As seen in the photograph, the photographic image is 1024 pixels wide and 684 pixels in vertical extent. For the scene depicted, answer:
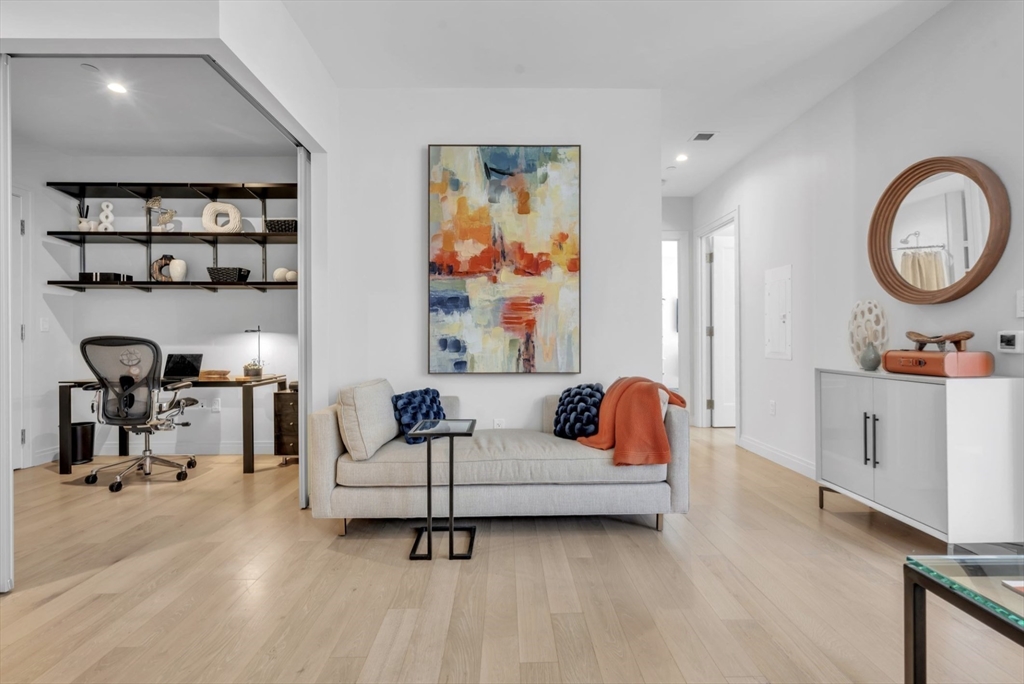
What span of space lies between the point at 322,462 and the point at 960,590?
2.56m

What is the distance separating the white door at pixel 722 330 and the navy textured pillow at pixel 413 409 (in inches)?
154

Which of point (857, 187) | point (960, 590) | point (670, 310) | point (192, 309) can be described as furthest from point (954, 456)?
point (192, 309)

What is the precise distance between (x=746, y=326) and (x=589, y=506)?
9.66 ft

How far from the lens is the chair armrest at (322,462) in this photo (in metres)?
2.77

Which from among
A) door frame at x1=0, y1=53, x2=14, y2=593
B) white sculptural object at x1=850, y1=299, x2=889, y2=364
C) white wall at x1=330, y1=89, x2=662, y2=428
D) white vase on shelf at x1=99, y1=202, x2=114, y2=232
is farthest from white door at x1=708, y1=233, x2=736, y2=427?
white vase on shelf at x1=99, y1=202, x2=114, y2=232

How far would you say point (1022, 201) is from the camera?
7.89 feet

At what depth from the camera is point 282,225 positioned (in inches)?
171

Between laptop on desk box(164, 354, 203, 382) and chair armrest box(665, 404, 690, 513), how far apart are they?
3.97m

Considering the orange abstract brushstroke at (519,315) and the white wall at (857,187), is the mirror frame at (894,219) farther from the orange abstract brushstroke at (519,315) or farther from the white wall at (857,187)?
the orange abstract brushstroke at (519,315)

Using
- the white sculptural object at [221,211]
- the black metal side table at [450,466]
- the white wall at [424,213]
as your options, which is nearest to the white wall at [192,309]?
the white sculptural object at [221,211]

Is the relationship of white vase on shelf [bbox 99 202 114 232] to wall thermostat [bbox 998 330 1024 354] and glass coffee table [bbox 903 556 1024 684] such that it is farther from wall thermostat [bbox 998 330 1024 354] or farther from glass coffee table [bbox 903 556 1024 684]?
wall thermostat [bbox 998 330 1024 354]

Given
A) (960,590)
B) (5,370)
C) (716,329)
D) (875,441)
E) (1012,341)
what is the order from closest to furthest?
(960,590)
(5,370)
(1012,341)
(875,441)
(716,329)

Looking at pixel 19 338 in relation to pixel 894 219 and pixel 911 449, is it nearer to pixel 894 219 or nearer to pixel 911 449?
pixel 911 449

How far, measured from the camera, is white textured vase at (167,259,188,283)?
4.51 meters
